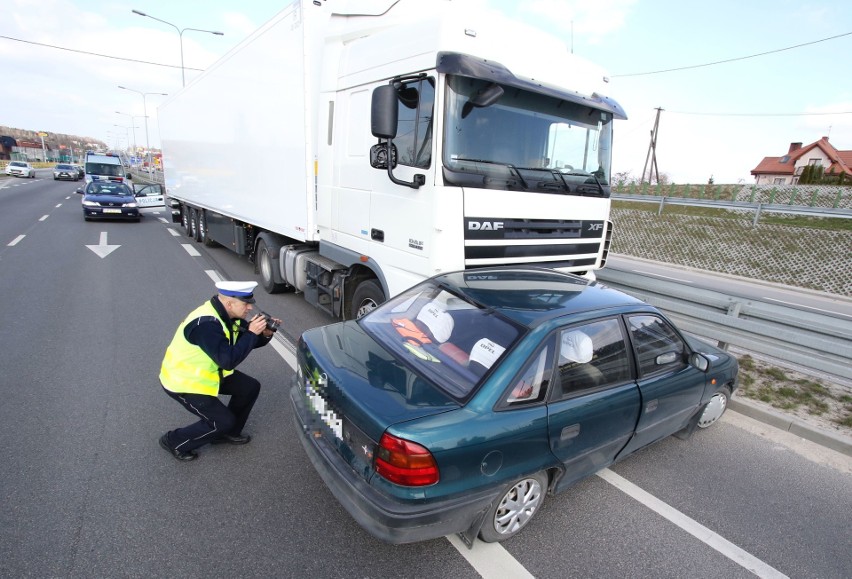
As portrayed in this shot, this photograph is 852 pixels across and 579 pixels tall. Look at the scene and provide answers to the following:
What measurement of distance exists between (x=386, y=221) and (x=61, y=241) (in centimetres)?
1158

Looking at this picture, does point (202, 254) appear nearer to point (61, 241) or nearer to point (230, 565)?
point (61, 241)

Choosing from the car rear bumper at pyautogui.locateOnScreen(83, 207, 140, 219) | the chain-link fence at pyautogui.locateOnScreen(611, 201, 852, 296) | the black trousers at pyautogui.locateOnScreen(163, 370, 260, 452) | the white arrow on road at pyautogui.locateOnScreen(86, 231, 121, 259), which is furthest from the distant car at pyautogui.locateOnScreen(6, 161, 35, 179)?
the black trousers at pyautogui.locateOnScreen(163, 370, 260, 452)

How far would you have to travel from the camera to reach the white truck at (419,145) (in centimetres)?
364

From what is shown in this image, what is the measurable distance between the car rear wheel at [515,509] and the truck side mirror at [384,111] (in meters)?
2.80

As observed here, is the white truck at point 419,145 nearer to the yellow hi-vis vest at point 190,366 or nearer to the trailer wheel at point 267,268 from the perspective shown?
the trailer wheel at point 267,268

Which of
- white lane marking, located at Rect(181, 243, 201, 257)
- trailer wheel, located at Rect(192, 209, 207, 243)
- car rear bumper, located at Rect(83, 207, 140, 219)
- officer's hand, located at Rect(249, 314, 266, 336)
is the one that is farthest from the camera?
car rear bumper, located at Rect(83, 207, 140, 219)

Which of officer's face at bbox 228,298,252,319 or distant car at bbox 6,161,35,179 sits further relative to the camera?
distant car at bbox 6,161,35,179

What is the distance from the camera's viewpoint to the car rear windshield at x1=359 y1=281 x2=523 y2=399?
2.43 meters

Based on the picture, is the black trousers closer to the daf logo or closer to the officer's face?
the officer's face

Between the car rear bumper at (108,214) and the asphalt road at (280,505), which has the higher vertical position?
the car rear bumper at (108,214)

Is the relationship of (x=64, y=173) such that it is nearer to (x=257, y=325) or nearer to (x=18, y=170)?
(x=18, y=170)

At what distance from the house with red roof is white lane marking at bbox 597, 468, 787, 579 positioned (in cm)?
5746

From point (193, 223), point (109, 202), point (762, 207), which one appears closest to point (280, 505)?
point (193, 223)

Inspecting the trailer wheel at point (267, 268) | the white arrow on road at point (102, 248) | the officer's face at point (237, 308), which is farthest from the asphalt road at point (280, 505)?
the white arrow on road at point (102, 248)
